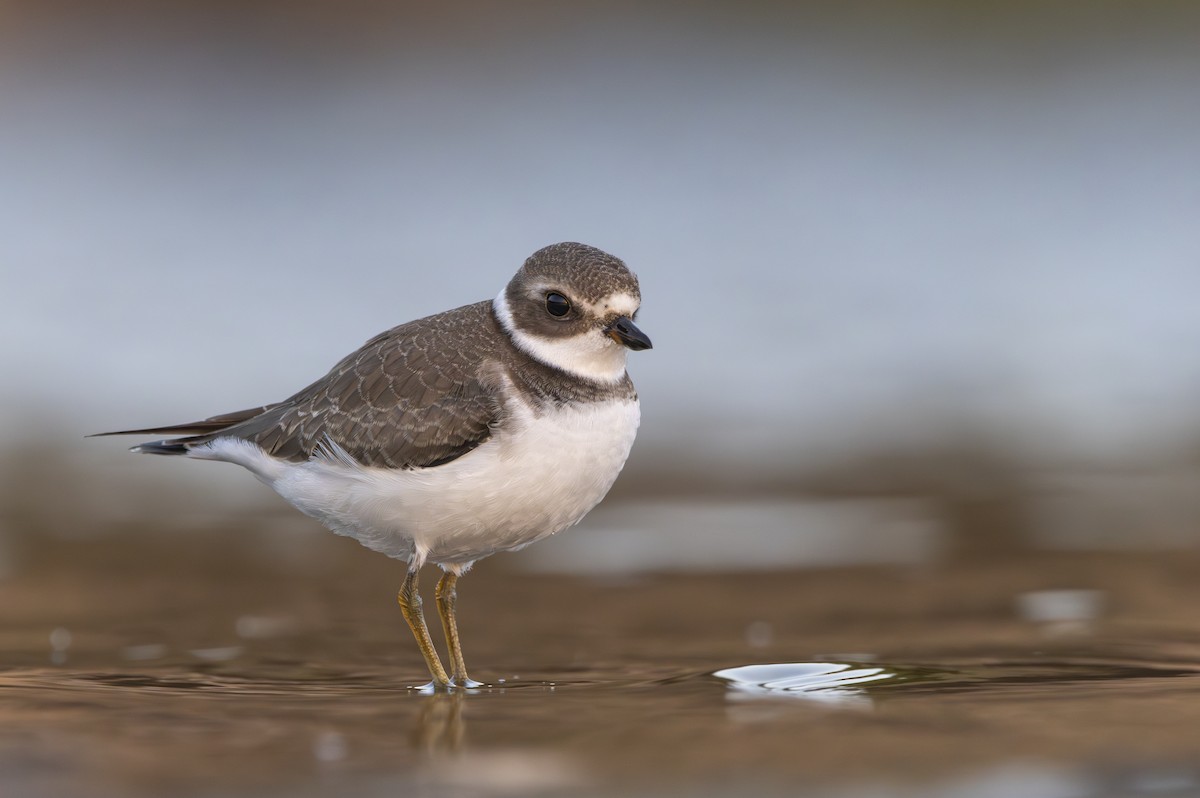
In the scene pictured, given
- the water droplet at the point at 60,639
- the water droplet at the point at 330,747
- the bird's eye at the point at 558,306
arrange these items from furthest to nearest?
the water droplet at the point at 60,639
the bird's eye at the point at 558,306
the water droplet at the point at 330,747

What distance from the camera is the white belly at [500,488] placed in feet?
17.9

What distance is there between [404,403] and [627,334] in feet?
3.06

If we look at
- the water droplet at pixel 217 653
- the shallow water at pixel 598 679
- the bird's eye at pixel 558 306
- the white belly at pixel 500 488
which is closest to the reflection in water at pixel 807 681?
the shallow water at pixel 598 679

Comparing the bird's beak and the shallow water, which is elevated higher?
the bird's beak

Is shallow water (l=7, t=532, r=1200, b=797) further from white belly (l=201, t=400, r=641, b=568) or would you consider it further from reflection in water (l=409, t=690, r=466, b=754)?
white belly (l=201, t=400, r=641, b=568)

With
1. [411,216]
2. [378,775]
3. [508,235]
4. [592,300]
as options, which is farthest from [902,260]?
[378,775]

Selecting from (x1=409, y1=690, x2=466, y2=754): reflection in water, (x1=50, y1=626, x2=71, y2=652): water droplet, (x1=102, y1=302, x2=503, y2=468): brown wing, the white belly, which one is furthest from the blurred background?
(x1=102, y1=302, x2=503, y2=468): brown wing

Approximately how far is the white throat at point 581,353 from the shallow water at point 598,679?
1170 millimetres

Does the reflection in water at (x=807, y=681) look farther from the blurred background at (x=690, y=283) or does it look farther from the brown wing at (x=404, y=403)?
the brown wing at (x=404, y=403)

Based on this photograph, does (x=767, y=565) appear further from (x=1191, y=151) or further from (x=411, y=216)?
(x=1191, y=151)

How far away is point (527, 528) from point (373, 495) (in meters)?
0.65

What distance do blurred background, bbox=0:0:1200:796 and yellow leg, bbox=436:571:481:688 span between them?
0.33m

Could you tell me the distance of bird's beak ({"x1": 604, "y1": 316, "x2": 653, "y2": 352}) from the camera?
569cm

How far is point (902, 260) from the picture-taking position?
1463 cm
